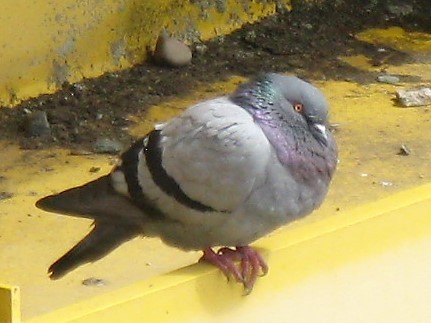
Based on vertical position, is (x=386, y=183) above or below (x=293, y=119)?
below

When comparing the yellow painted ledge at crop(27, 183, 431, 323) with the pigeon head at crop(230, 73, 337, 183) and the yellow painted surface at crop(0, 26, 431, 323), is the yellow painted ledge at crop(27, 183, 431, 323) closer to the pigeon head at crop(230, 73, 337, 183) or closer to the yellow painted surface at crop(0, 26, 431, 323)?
the yellow painted surface at crop(0, 26, 431, 323)

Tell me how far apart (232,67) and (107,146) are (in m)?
1.78

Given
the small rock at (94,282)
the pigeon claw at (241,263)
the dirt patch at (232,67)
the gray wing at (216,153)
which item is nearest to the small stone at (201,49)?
the dirt patch at (232,67)

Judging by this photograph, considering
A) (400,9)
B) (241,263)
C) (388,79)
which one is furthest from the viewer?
(400,9)

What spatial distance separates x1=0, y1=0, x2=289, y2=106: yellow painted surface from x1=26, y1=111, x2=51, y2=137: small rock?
1.52 ft

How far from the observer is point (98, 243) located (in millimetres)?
3863

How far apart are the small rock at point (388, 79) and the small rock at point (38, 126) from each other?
7.70 feet

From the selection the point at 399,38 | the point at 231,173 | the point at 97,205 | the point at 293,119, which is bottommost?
the point at 399,38

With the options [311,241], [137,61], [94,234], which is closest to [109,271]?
[94,234]

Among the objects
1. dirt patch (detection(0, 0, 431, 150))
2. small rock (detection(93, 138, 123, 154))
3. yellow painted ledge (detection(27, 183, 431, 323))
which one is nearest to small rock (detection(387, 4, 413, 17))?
dirt patch (detection(0, 0, 431, 150))

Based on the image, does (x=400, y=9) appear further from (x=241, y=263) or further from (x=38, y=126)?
(x=241, y=263)

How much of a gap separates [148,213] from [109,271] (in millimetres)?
1476

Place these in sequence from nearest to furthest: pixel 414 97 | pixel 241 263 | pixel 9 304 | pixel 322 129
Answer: pixel 9 304 → pixel 241 263 → pixel 322 129 → pixel 414 97

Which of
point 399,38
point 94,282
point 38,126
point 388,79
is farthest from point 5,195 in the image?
point 399,38
